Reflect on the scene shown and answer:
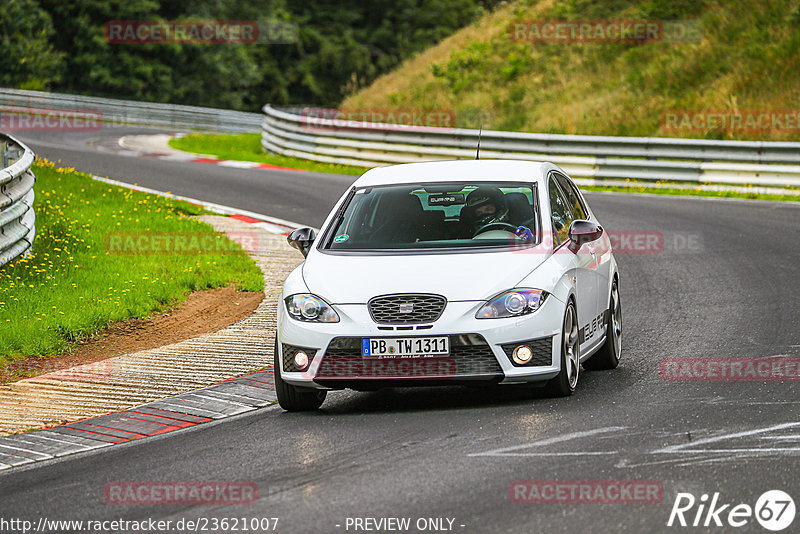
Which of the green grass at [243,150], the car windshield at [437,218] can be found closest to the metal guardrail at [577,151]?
the green grass at [243,150]

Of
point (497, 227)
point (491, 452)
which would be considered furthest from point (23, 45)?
point (491, 452)

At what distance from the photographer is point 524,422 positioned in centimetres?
758

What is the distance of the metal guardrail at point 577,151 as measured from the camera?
22297 millimetres

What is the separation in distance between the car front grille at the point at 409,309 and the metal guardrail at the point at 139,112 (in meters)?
35.7

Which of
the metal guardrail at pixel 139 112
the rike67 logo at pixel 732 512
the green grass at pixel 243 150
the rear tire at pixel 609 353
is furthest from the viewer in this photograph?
the metal guardrail at pixel 139 112

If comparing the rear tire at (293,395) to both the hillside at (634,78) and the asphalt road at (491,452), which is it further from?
the hillside at (634,78)

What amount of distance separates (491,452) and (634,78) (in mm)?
26140

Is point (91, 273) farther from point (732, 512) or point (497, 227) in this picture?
point (732, 512)

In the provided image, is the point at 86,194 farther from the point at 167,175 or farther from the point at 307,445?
the point at 307,445

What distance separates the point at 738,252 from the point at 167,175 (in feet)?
43.3

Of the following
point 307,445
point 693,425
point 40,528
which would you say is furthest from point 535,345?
point 40,528

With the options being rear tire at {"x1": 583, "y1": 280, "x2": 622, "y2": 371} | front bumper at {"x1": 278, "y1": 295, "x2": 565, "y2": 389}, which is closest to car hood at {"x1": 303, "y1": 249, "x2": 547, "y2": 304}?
front bumper at {"x1": 278, "y1": 295, "x2": 565, "y2": 389}

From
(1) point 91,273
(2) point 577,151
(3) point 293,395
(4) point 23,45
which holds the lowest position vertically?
(4) point 23,45

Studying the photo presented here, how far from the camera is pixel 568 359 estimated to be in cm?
826
